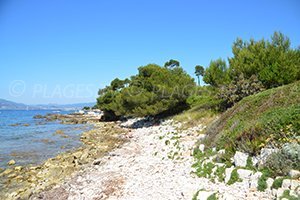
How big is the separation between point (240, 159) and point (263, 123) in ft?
6.44

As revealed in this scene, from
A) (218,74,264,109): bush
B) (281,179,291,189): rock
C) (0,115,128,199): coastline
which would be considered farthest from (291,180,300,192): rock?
(218,74,264,109): bush

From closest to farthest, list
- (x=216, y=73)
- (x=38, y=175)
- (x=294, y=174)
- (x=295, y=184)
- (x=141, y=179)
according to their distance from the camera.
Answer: (x=295, y=184), (x=294, y=174), (x=141, y=179), (x=38, y=175), (x=216, y=73)

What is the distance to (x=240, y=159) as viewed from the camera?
341 inches

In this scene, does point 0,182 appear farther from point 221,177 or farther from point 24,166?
point 221,177

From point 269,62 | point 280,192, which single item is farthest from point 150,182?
point 269,62

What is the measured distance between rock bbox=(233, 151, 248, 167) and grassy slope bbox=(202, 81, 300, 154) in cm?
36

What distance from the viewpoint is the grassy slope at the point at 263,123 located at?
852 centimetres

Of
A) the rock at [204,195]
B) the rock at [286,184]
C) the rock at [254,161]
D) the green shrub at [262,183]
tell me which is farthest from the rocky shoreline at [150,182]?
the rock at [254,161]

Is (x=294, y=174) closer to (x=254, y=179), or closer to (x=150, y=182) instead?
(x=254, y=179)

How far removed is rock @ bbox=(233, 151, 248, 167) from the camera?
852 cm

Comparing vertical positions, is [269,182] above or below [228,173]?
above

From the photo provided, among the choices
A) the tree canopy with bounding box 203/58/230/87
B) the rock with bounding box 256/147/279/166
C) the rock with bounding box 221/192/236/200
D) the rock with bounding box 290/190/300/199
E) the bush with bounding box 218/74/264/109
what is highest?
the tree canopy with bounding box 203/58/230/87

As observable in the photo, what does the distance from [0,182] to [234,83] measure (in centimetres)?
1899

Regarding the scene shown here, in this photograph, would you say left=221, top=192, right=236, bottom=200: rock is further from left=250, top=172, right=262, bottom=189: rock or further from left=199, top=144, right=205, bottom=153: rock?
left=199, top=144, right=205, bottom=153: rock
